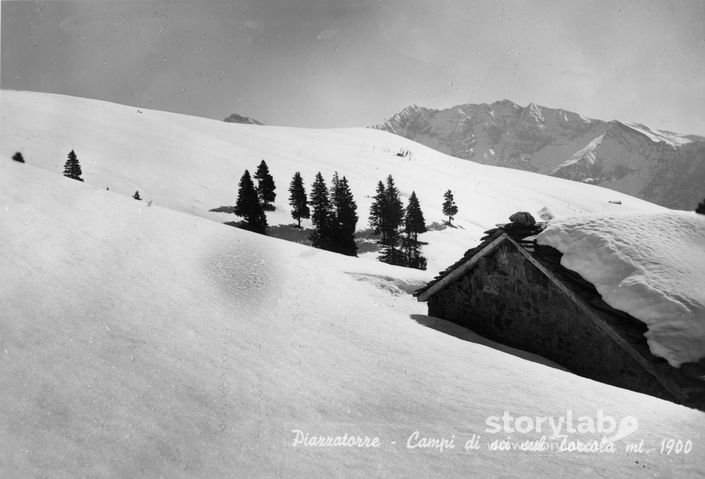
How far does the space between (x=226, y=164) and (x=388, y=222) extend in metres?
31.0

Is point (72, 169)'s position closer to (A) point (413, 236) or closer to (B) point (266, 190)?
(B) point (266, 190)

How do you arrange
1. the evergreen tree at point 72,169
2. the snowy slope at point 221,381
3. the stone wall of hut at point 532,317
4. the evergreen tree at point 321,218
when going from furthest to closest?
1. the evergreen tree at point 72,169
2. the evergreen tree at point 321,218
3. the stone wall of hut at point 532,317
4. the snowy slope at point 221,381

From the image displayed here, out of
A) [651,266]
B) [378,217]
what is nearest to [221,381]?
[651,266]

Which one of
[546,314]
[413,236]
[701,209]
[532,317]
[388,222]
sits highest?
[701,209]

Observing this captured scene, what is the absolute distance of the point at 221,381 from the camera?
4.48m

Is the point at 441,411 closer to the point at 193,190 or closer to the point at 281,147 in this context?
the point at 193,190

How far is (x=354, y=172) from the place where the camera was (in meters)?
84.6

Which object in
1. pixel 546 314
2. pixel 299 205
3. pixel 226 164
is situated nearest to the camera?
pixel 546 314

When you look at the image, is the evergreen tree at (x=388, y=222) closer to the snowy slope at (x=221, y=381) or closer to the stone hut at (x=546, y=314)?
the stone hut at (x=546, y=314)

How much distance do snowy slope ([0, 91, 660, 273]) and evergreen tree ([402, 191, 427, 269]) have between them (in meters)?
1.86

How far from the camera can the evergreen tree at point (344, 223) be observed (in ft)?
135

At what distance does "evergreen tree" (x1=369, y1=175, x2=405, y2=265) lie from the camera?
47.1 metres

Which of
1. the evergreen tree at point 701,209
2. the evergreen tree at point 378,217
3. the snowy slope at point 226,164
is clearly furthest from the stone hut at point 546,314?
the evergreen tree at point 378,217

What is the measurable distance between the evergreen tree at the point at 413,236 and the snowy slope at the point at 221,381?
3785cm
